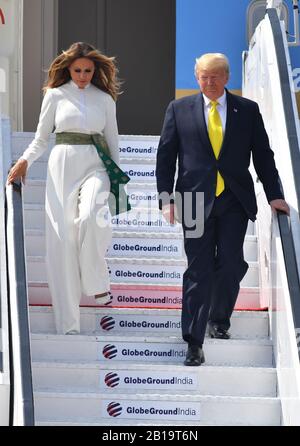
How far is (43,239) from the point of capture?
7.85 m

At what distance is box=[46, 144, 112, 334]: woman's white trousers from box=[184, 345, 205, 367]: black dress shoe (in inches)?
28.6

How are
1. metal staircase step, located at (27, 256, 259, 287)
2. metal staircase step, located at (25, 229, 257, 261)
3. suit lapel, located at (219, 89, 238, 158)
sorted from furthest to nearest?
1. metal staircase step, located at (25, 229, 257, 261)
2. metal staircase step, located at (27, 256, 259, 287)
3. suit lapel, located at (219, 89, 238, 158)

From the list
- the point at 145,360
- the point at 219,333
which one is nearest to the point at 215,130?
the point at 219,333

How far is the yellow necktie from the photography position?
689 cm

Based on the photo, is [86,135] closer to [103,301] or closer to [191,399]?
[103,301]

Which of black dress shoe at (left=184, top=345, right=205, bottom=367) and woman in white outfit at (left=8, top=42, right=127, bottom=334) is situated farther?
woman in white outfit at (left=8, top=42, right=127, bottom=334)

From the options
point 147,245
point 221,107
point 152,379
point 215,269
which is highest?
point 221,107

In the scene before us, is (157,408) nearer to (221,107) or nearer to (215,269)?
(215,269)

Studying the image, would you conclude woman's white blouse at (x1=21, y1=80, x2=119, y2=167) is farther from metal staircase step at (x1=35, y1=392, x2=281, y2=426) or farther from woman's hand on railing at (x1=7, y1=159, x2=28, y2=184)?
metal staircase step at (x1=35, y1=392, x2=281, y2=426)

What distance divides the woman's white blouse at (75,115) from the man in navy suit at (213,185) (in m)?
0.46

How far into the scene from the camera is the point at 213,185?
6812mm

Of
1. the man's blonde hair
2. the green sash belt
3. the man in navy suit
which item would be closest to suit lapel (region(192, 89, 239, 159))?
the man in navy suit

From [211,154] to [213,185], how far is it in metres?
Answer: 0.19

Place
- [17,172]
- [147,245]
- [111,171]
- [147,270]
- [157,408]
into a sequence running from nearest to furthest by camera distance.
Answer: [157,408] → [17,172] → [111,171] → [147,270] → [147,245]
